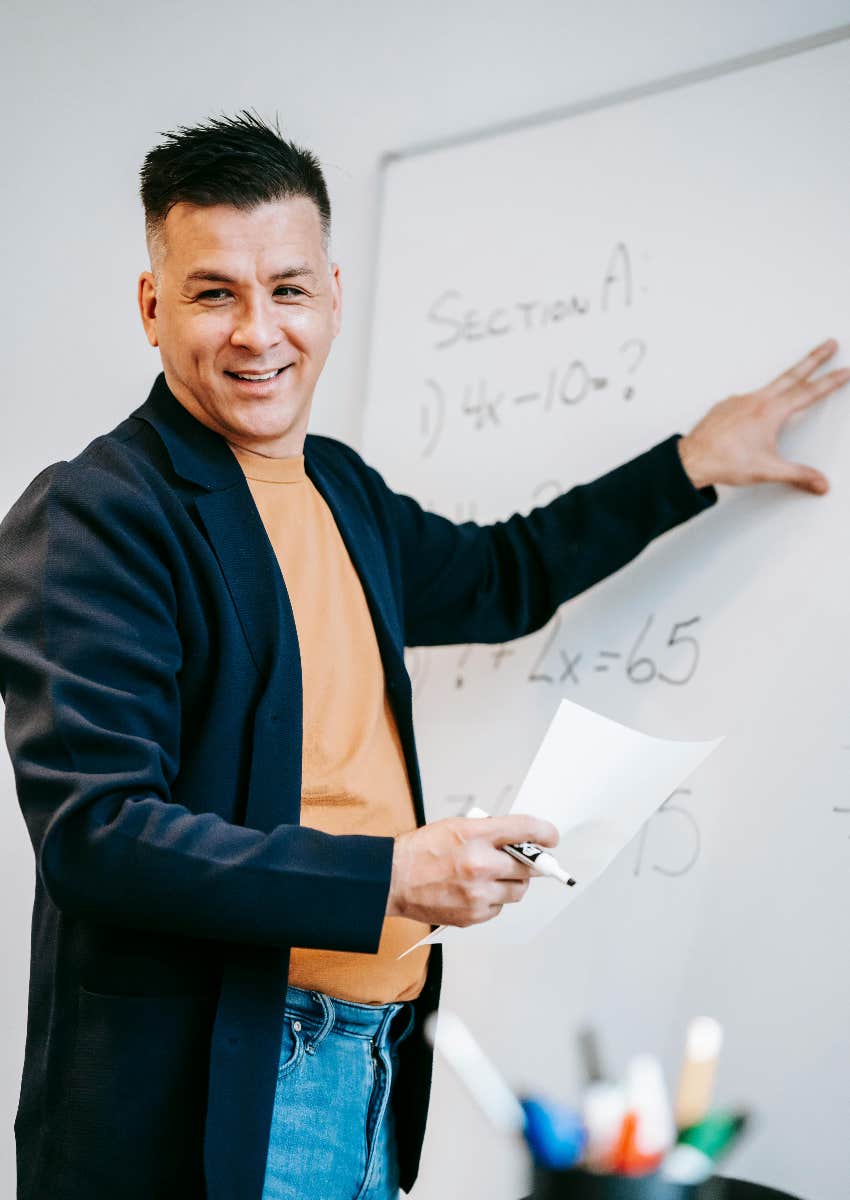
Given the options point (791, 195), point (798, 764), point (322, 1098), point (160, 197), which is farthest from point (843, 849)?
point (160, 197)

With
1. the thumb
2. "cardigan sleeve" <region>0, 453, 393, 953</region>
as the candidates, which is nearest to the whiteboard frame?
the thumb

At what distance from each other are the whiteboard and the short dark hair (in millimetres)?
451

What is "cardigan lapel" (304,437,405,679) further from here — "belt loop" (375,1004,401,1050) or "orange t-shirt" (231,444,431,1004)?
"belt loop" (375,1004,401,1050)

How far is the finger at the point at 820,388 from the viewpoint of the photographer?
1262 millimetres

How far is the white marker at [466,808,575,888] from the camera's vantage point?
34.5 inches

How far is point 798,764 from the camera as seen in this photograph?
1.25m

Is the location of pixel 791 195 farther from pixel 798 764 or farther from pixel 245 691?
pixel 245 691

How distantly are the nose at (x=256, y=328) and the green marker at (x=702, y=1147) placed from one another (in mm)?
733

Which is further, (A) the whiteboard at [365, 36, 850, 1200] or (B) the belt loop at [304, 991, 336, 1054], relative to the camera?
(A) the whiteboard at [365, 36, 850, 1200]

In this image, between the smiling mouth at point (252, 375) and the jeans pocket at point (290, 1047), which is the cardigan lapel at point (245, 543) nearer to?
the smiling mouth at point (252, 375)

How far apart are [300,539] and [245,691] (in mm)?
199

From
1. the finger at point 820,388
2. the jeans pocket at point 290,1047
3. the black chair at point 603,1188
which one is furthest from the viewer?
the finger at point 820,388

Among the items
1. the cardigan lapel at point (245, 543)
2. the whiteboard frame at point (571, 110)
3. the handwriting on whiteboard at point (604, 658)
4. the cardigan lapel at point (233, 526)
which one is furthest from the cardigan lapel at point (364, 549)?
the whiteboard frame at point (571, 110)

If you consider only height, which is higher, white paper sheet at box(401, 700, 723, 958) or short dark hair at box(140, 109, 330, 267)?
short dark hair at box(140, 109, 330, 267)
